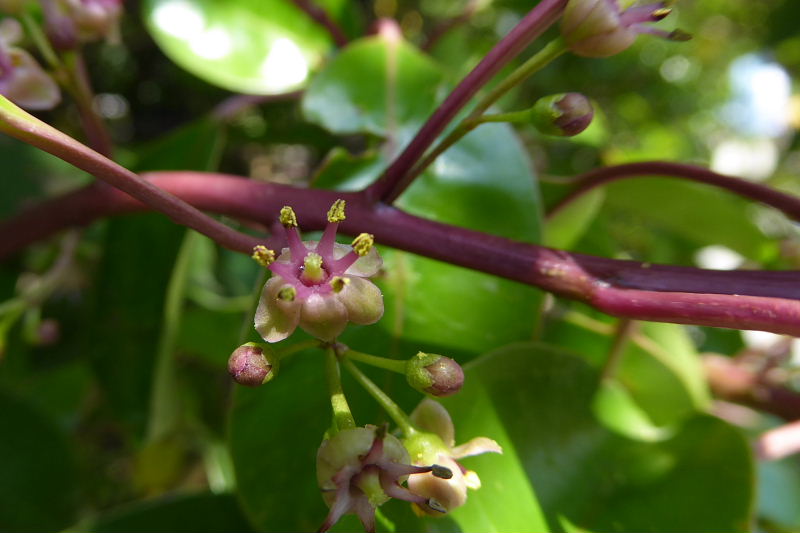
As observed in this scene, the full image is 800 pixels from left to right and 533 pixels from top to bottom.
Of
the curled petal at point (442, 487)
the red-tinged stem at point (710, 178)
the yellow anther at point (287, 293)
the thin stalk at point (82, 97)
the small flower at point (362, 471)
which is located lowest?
the small flower at point (362, 471)

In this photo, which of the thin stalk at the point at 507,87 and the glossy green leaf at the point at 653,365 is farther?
the glossy green leaf at the point at 653,365

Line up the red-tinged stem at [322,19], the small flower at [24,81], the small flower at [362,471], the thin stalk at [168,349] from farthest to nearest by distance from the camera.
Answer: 1. the red-tinged stem at [322,19]
2. the thin stalk at [168,349]
3. the small flower at [24,81]
4. the small flower at [362,471]

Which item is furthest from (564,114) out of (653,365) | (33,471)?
(33,471)

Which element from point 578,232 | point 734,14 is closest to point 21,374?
point 578,232

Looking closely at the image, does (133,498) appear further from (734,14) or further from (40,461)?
(734,14)

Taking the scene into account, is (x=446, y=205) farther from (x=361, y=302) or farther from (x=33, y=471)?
(x=33, y=471)

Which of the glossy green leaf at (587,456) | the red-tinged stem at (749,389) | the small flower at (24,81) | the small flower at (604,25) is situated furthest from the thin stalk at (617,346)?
the small flower at (24,81)

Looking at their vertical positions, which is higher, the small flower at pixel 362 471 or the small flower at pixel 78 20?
the small flower at pixel 78 20

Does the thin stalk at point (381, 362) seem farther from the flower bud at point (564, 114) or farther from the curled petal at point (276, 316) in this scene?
the flower bud at point (564, 114)
